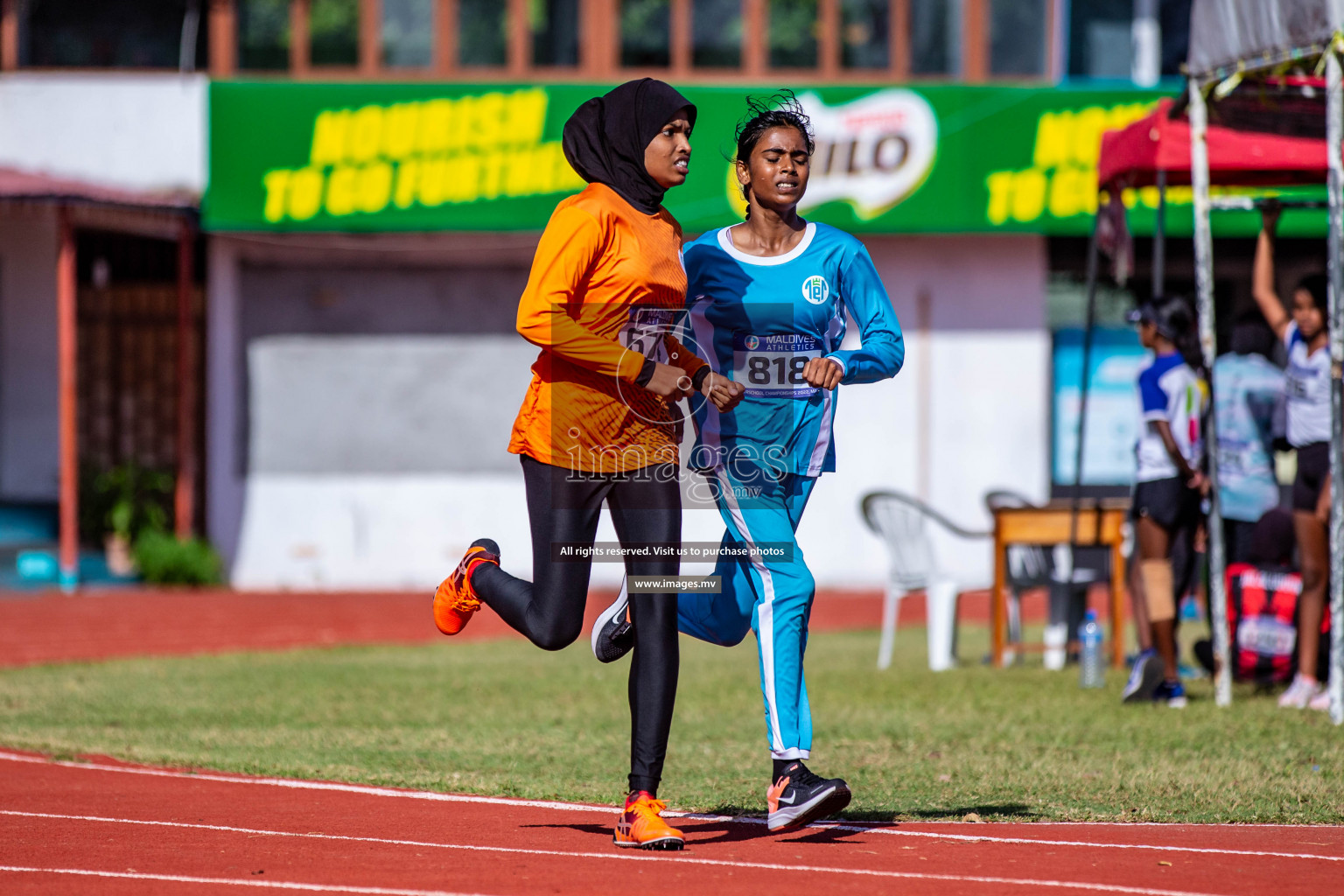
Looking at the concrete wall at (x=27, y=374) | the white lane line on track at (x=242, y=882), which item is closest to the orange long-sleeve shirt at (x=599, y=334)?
the white lane line on track at (x=242, y=882)

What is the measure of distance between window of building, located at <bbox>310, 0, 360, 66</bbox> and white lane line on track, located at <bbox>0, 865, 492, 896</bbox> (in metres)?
13.2

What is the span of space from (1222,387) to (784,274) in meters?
5.46

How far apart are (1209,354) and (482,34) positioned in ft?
33.2

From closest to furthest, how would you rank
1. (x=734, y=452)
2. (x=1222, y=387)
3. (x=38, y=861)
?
(x=38, y=861) → (x=734, y=452) → (x=1222, y=387)

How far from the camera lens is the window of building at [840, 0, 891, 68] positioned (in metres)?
17.2

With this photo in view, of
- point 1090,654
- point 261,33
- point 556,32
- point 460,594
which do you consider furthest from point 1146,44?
point 460,594

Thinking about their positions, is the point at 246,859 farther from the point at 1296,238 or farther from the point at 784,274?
the point at 1296,238

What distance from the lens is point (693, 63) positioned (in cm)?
1719

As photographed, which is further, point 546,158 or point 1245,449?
point 546,158

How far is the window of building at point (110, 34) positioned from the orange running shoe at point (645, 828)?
44.9 ft

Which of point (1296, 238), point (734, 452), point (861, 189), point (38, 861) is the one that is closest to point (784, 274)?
point (734, 452)

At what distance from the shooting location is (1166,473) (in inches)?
362

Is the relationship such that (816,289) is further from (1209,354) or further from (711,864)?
(1209,354)

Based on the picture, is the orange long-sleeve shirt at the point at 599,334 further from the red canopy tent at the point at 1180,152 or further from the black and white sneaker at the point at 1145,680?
the red canopy tent at the point at 1180,152
